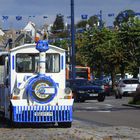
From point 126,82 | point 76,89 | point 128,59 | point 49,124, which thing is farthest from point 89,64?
point 49,124

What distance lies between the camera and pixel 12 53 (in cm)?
2083

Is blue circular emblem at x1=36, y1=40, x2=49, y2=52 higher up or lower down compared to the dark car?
higher up

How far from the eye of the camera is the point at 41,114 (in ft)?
66.0

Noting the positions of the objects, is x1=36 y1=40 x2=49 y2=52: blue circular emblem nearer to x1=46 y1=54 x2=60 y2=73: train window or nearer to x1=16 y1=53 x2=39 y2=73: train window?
x1=46 y1=54 x2=60 y2=73: train window

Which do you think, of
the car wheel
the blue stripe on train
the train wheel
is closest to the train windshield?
the blue stripe on train

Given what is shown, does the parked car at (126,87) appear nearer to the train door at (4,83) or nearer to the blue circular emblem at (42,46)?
the train door at (4,83)

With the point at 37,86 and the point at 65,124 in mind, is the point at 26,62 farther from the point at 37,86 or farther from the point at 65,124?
the point at 65,124

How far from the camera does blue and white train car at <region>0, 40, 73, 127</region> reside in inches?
788

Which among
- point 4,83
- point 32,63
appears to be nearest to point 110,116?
point 4,83

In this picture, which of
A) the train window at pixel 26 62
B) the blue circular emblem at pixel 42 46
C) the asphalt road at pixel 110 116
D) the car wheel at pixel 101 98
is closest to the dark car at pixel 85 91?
the car wheel at pixel 101 98

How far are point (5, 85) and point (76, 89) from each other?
77.2 feet

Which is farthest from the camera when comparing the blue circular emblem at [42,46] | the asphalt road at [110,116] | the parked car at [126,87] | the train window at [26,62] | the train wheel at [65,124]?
the parked car at [126,87]

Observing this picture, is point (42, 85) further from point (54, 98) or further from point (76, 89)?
point (76, 89)

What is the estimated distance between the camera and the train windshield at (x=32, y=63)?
68.4 ft
